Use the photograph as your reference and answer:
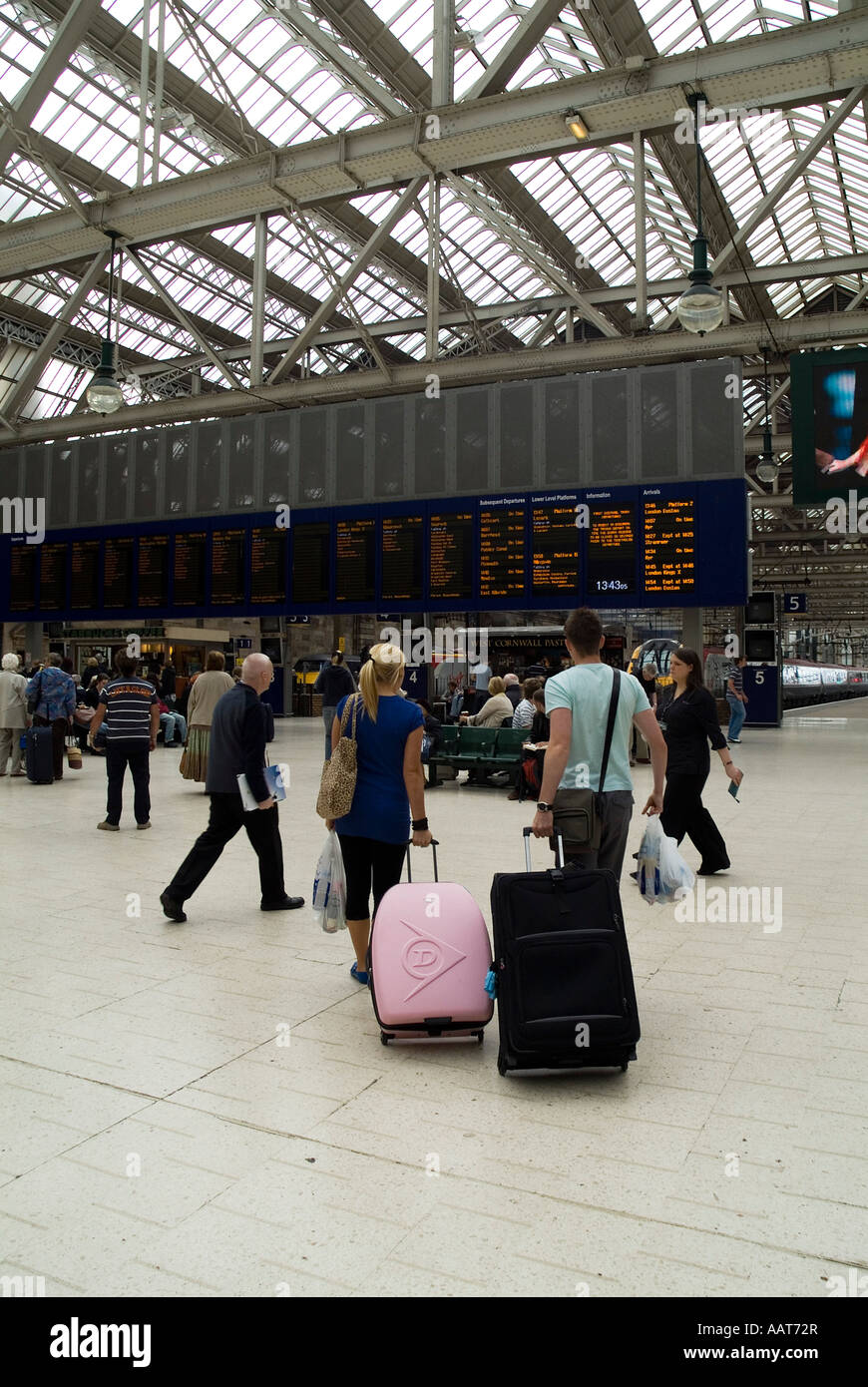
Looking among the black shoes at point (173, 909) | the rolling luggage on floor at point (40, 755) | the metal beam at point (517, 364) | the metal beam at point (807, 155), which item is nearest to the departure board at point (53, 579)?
the metal beam at point (517, 364)

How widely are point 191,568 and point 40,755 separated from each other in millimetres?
8602

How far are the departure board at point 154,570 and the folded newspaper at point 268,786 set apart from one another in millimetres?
15557

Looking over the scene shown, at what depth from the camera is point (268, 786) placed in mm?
5820

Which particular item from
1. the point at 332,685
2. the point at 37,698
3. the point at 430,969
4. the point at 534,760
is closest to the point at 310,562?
the point at 332,685

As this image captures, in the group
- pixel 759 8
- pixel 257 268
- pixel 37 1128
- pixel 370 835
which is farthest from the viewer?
pixel 759 8

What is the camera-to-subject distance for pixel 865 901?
6121mm

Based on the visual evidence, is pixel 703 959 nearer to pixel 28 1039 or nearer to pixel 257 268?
pixel 28 1039

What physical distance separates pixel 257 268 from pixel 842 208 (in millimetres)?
18963

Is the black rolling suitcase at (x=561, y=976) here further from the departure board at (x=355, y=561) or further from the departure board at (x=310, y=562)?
the departure board at (x=310, y=562)

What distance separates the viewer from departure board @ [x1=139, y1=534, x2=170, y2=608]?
2067cm

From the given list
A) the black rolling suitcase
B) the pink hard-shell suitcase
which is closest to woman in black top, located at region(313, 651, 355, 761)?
the pink hard-shell suitcase

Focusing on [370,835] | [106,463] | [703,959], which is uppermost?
[106,463]
